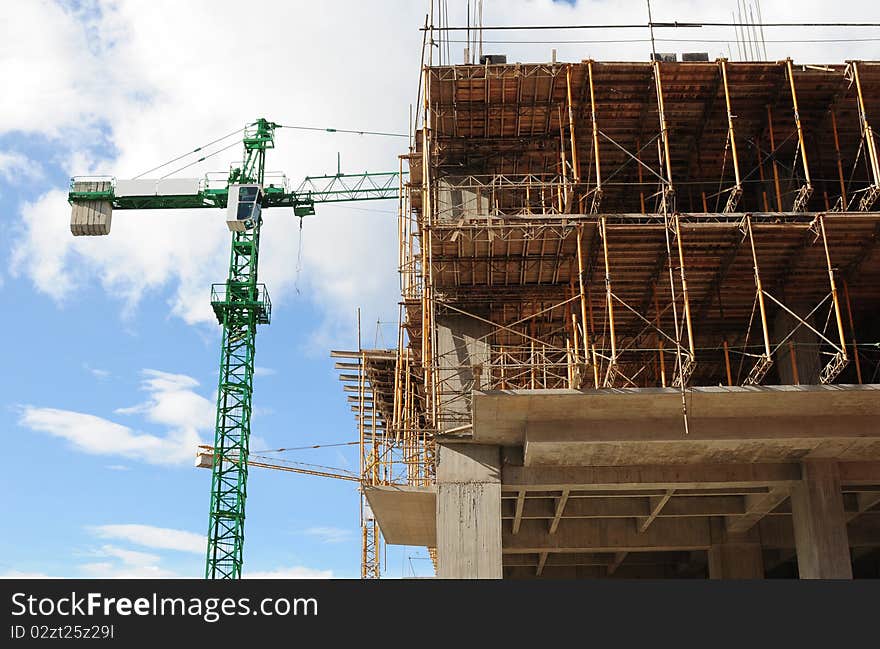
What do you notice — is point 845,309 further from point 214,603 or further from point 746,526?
point 214,603

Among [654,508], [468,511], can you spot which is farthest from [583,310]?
[654,508]

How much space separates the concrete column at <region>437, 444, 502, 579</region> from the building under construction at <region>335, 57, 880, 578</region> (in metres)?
0.05

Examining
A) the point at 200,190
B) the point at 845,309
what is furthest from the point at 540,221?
the point at 200,190

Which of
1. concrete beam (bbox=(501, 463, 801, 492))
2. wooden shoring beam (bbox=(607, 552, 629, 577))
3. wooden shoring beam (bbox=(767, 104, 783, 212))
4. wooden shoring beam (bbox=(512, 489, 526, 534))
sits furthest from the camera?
wooden shoring beam (bbox=(607, 552, 629, 577))

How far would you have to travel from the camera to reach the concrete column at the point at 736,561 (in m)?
29.9

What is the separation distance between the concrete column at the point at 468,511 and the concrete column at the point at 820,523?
770cm

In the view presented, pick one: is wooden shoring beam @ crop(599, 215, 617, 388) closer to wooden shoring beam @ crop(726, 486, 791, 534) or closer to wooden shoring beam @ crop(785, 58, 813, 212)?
wooden shoring beam @ crop(785, 58, 813, 212)

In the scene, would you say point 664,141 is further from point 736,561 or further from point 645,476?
point 736,561

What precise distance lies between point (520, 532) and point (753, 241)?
11.9 m

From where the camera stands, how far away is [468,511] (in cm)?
2475

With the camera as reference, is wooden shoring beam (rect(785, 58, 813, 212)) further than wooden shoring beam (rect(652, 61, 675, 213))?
Yes

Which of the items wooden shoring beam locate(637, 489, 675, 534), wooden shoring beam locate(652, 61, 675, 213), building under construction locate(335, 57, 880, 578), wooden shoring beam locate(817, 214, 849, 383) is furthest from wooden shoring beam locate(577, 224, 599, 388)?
wooden shoring beam locate(817, 214, 849, 383)

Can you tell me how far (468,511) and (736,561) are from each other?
399 inches

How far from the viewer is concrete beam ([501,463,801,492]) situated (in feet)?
83.0
